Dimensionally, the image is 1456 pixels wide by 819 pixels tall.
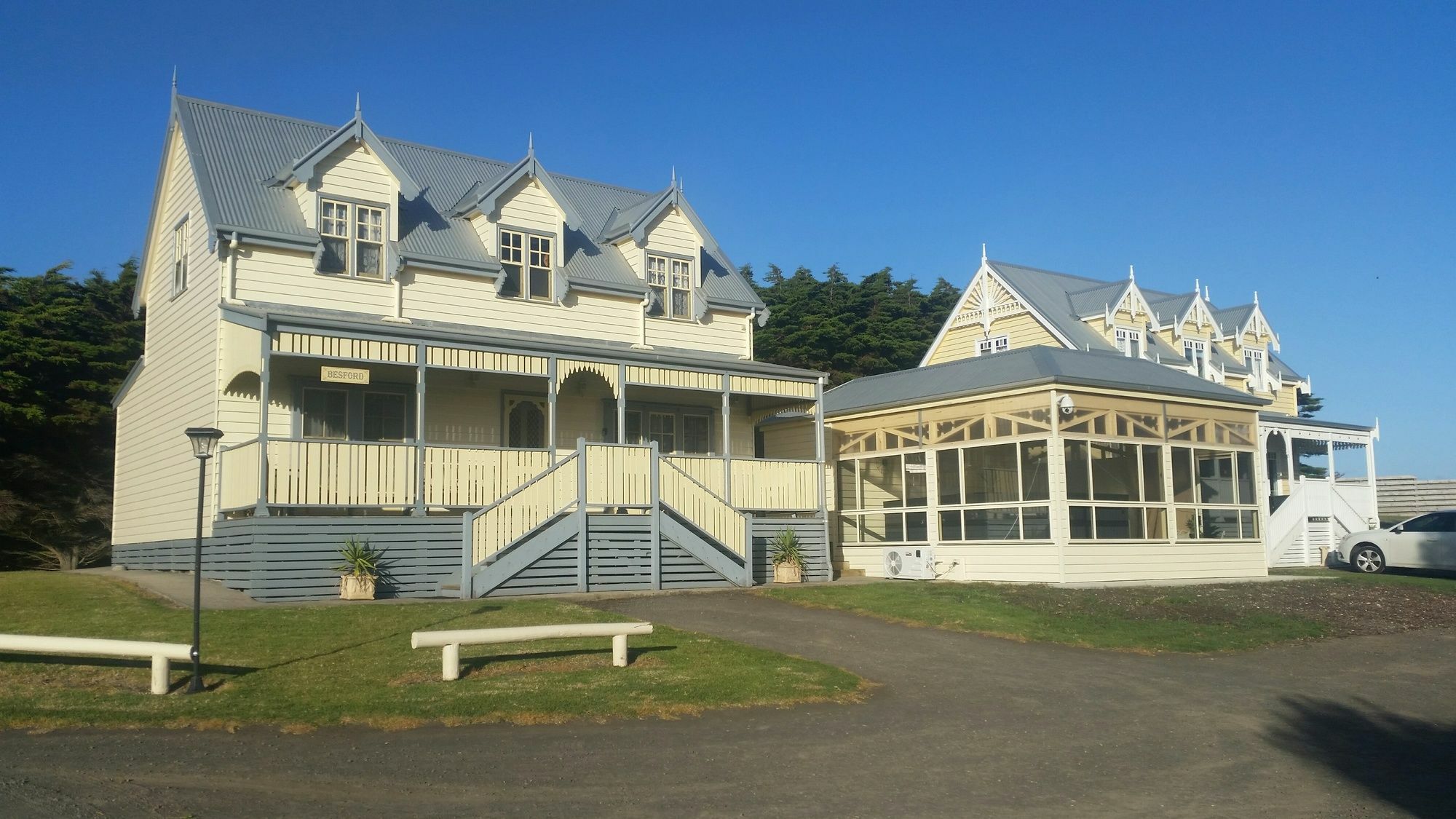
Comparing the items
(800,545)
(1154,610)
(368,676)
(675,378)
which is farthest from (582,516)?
(1154,610)

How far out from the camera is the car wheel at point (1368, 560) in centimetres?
2683

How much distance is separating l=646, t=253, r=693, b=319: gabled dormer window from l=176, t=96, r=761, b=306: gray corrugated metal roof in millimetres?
497

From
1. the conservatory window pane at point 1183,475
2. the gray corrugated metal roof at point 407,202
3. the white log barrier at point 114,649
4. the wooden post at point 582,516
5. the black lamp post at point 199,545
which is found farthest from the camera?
the conservatory window pane at point 1183,475

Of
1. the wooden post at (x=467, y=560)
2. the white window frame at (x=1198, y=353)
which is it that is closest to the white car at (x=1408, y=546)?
the white window frame at (x=1198, y=353)

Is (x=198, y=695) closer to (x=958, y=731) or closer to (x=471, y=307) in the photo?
(x=958, y=731)

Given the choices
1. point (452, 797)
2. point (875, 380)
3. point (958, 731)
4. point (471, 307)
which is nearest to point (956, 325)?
point (875, 380)

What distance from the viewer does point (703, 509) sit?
21.0 m

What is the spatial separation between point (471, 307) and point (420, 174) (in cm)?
424

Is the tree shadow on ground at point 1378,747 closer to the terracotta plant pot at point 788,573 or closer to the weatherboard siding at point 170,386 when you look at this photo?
the terracotta plant pot at point 788,573

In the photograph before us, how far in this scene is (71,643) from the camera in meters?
10.7

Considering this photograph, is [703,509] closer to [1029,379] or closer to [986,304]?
A: [1029,379]

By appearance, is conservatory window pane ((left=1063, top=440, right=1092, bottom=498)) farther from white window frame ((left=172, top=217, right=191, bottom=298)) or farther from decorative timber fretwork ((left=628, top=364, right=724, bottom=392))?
white window frame ((left=172, top=217, right=191, bottom=298))

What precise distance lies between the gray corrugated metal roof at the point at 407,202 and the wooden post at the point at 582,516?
5533 millimetres

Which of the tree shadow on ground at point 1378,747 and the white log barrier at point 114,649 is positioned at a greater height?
the white log barrier at point 114,649
